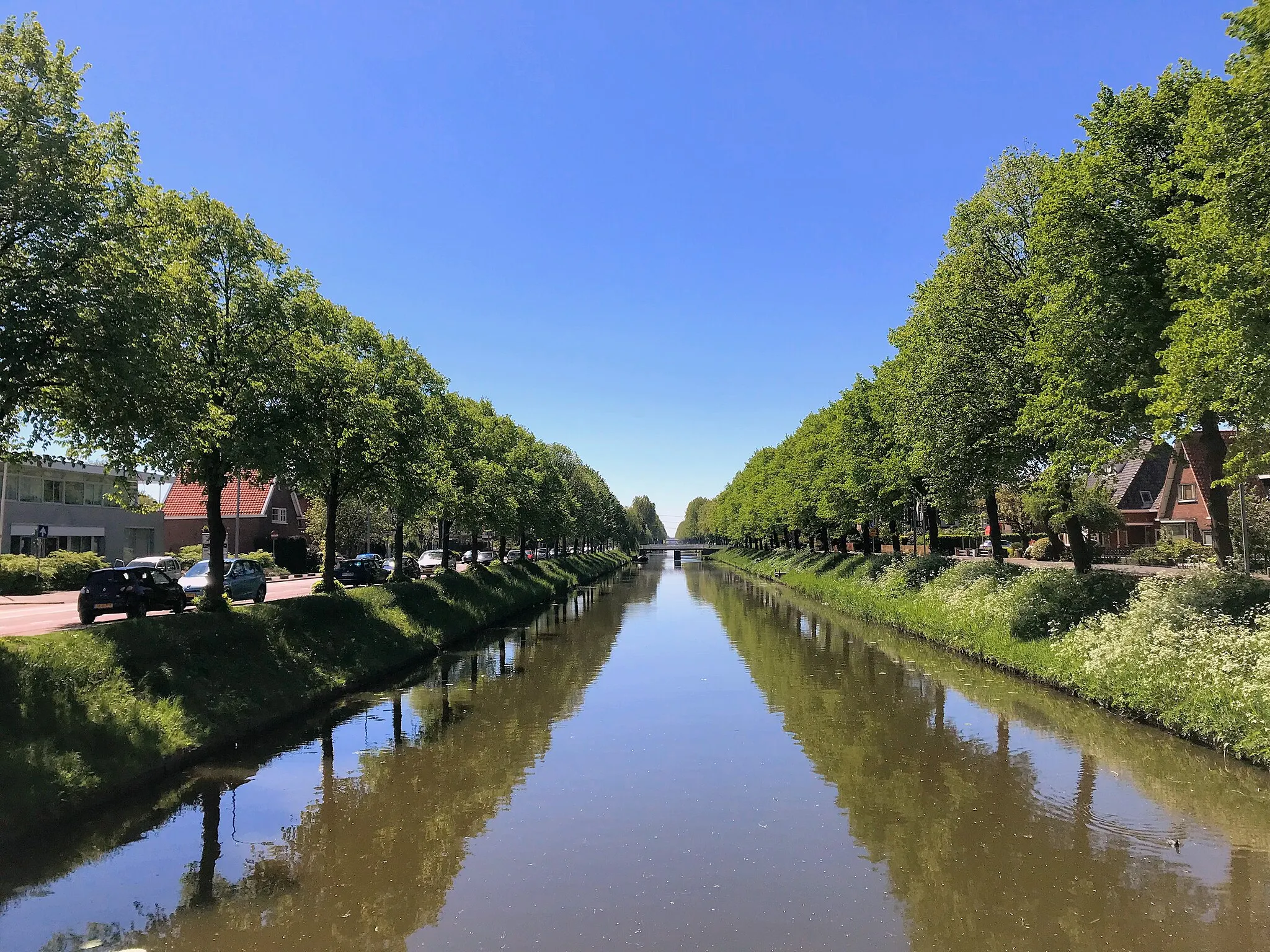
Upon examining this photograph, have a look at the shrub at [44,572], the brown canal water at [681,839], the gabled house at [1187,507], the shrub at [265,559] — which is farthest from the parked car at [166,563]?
the gabled house at [1187,507]

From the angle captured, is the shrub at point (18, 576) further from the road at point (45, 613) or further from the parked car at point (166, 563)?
the parked car at point (166, 563)

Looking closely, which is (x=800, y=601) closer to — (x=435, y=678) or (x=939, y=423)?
(x=939, y=423)

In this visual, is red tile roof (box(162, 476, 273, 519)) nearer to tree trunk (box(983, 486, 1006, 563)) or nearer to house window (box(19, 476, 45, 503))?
house window (box(19, 476, 45, 503))

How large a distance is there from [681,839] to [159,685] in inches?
404

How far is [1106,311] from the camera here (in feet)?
56.1

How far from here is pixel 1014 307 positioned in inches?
989

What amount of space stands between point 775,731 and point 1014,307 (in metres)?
17.2

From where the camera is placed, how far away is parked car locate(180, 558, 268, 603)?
28203 millimetres

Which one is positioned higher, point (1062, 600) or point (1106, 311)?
point (1106, 311)

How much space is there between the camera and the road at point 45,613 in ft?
65.8

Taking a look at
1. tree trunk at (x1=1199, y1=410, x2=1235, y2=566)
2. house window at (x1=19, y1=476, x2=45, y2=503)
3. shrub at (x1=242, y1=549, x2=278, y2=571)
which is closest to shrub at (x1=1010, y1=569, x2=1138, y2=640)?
tree trunk at (x1=1199, y1=410, x2=1235, y2=566)

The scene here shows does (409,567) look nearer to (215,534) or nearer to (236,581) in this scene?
(236,581)

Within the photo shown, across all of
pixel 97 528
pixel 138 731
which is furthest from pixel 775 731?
pixel 97 528

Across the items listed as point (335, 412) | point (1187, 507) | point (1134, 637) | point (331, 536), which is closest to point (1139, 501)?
point (1187, 507)
